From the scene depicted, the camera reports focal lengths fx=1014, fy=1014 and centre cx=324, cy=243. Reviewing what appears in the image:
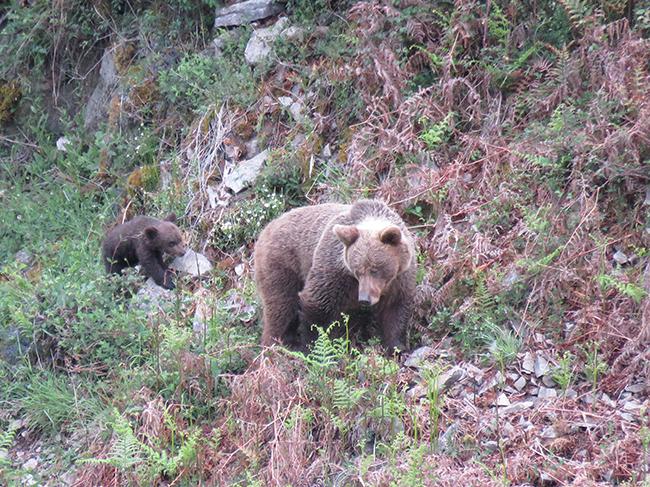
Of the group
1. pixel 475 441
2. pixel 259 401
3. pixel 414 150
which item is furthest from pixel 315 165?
pixel 475 441

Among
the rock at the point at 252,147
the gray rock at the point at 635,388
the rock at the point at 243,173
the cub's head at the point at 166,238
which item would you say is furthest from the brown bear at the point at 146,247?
the gray rock at the point at 635,388

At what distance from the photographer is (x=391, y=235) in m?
7.05

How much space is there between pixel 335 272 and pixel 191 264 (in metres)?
2.51

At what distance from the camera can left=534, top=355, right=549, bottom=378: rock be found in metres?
6.80

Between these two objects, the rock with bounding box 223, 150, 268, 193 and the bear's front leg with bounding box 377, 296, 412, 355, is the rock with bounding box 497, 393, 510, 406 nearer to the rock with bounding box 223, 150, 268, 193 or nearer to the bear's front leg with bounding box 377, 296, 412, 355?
the bear's front leg with bounding box 377, 296, 412, 355

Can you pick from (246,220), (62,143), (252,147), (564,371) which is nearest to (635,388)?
(564,371)

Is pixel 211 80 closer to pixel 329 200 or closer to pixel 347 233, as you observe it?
pixel 329 200

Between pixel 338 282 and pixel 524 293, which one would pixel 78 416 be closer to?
pixel 338 282

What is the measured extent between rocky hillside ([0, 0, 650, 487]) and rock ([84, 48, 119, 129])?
1.5 inches

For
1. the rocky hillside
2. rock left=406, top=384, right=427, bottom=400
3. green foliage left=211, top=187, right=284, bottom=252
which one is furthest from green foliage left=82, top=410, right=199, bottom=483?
green foliage left=211, top=187, right=284, bottom=252

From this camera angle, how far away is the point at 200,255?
31.4 feet

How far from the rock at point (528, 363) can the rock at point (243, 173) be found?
148 inches

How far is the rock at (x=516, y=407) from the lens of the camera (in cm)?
654

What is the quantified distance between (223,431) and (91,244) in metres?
3.93
